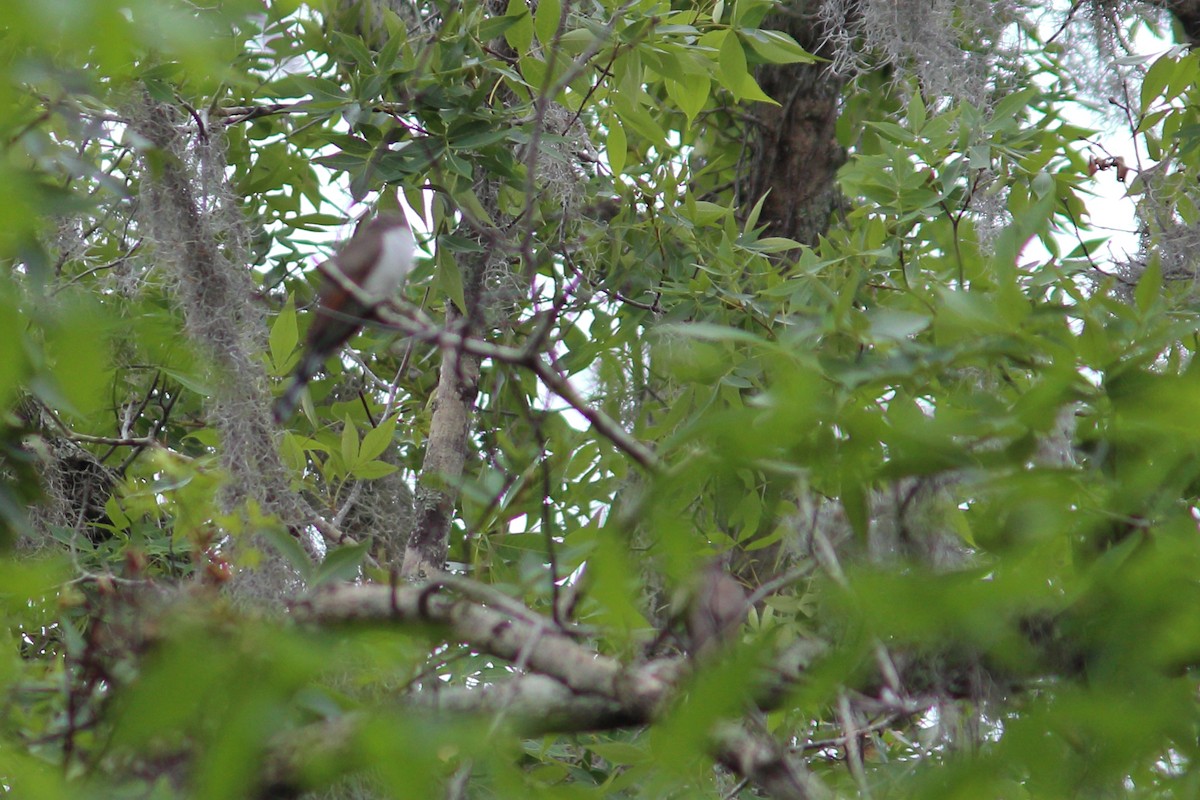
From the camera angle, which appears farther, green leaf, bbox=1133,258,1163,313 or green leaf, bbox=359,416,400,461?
green leaf, bbox=359,416,400,461

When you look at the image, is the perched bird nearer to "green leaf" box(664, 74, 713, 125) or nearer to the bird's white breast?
"green leaf" box(664, 74, 713, 125)

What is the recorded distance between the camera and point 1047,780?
84cm

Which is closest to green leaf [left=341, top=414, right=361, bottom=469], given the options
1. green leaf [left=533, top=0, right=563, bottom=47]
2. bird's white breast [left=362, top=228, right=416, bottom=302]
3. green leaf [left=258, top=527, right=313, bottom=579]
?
bird's white breast [left=362, top=228, right=416, bottom=302]

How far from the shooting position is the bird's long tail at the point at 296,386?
2579mm

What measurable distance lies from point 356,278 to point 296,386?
0.36 meters

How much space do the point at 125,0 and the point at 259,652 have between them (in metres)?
0.48

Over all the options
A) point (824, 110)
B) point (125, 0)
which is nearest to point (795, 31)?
point (824, 110)

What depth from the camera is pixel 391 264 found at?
2.86 metres

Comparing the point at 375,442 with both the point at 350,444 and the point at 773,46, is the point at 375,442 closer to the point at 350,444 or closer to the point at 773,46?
the point at 350,444

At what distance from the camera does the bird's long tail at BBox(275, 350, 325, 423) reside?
2579 mm

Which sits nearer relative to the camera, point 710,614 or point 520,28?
point 710,614

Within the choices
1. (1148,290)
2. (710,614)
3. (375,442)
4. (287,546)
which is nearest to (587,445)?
(375,442)

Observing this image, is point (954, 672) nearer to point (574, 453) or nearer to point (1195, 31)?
point (574, 453)

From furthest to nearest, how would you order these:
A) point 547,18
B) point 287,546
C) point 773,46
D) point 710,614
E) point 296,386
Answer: point 296,386, point 773,46, point 547,18, point 287,546, point 710,614
